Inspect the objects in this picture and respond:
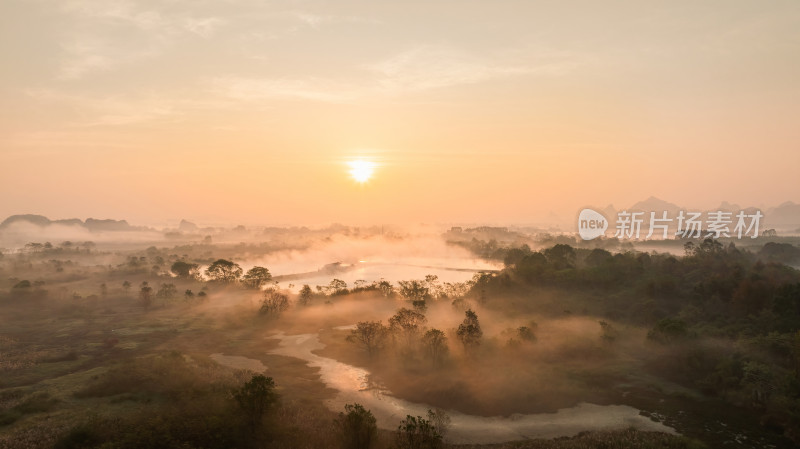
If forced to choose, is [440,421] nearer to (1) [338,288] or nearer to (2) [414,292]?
(2) [414,292]

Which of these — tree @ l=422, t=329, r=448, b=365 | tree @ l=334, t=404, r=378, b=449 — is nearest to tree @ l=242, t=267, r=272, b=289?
tree @ l=422, t=329, r=448, b=365

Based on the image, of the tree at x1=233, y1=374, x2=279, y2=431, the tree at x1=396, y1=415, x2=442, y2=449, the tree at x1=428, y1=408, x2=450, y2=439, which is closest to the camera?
the tree at x1=396, y1=415, x2=442, y2=449

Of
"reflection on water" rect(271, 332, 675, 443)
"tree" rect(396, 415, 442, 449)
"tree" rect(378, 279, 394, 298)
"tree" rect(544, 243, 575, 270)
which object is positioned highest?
"tree" rect(544, 243, 575, 270)

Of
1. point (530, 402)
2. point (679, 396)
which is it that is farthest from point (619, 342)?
point (530, 402)

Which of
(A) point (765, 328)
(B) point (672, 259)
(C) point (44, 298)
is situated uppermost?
(B) point (672, 259)

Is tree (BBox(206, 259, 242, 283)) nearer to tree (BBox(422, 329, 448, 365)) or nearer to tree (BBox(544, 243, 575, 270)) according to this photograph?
tree (BBox(422, 329, 448, 365))

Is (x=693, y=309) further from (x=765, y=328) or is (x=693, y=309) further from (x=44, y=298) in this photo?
(x=44, y=298)

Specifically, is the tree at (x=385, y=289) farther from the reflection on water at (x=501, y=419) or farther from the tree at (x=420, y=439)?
the tree at (x=420, y=439)

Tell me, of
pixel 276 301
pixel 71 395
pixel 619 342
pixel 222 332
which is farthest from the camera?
pixel 276 301
